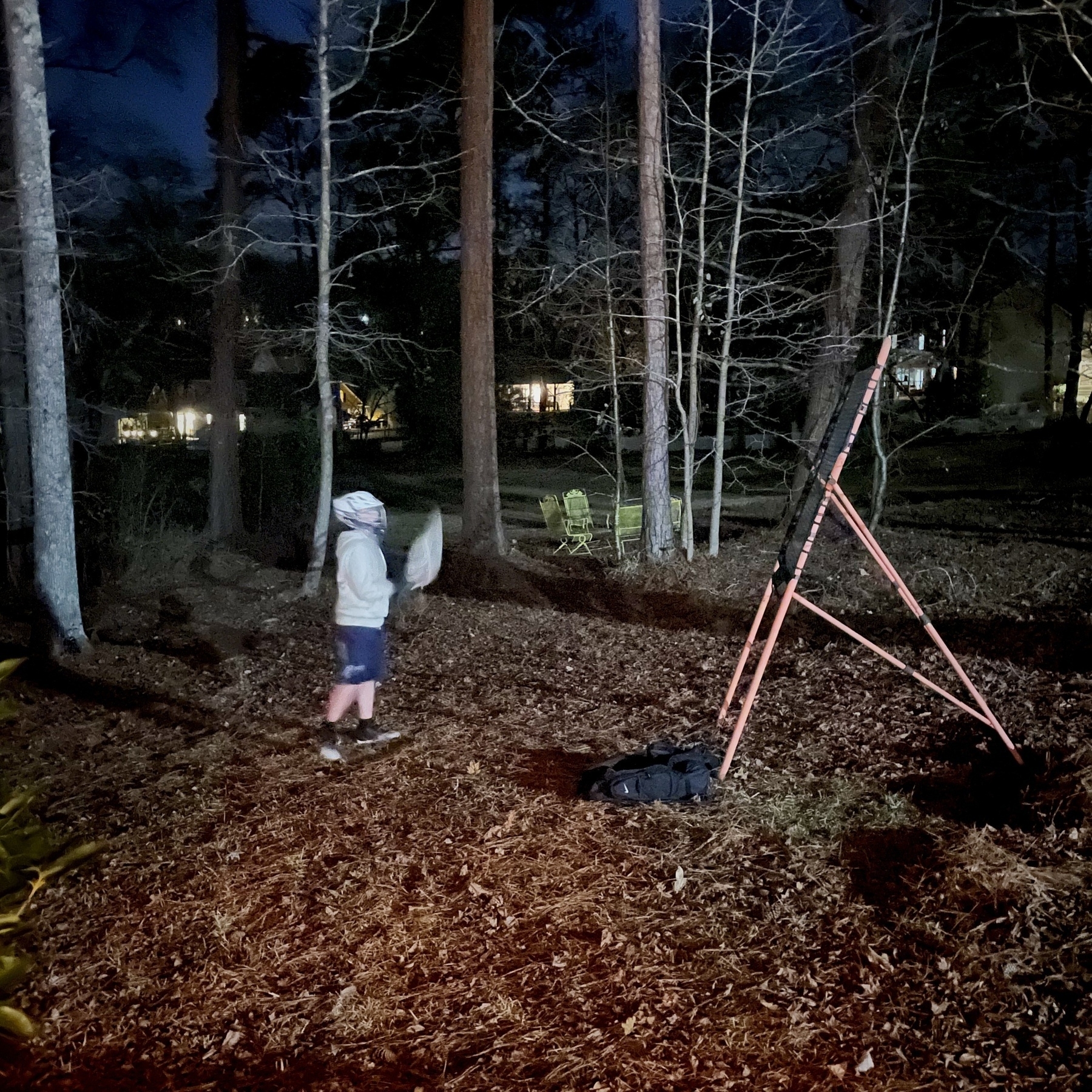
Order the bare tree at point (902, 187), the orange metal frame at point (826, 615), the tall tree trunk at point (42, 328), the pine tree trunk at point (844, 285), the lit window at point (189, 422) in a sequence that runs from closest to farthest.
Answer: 1. the orange metal frame at point (826, 615)
2. the tall tree trunk at point (42, 328)
3. the bare tree at point (902, 187)
4. the pine tree trunk at point (844, 285)
5. the lit window at point (189, 422)

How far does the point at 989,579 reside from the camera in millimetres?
10062

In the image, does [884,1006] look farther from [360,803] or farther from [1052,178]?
[1052,178]

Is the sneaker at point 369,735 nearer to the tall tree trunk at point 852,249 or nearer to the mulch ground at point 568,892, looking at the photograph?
the mulch ground at point 568,892

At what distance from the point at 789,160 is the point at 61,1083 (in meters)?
15.5

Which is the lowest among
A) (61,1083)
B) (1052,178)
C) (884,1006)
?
(61,1083)

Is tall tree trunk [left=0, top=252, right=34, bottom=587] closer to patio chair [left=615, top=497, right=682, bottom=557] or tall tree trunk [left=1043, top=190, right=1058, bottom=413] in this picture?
patio chair [left=615, top=497, right=682, bottom=557]

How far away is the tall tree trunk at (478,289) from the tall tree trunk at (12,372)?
5935 mm

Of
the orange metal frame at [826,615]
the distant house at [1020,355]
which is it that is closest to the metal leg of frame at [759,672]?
the orange metal frame at [826,615]

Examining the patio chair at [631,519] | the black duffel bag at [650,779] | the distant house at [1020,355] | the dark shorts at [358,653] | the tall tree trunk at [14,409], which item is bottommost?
the black duffel bag at [650,779]

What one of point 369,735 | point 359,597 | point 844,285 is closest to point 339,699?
point 369,735

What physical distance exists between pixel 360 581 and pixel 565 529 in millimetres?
8834

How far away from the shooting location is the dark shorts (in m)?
5.66

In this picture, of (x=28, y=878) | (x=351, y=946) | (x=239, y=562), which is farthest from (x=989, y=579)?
(x=239, y=562)

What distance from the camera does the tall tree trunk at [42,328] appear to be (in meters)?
8.16
